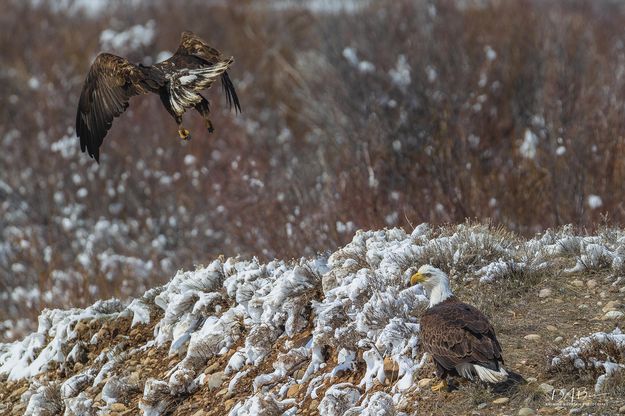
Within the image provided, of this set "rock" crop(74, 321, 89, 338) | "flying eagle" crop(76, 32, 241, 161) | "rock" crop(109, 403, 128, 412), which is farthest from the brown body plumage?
"rock" crop(74, 321, 89, 338)

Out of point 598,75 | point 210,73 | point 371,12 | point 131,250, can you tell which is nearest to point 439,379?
point 210,73

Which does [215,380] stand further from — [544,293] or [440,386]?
[544,293]

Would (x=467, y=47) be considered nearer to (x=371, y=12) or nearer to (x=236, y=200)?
(x=371, y=12)

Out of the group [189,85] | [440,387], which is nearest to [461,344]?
[440,387]

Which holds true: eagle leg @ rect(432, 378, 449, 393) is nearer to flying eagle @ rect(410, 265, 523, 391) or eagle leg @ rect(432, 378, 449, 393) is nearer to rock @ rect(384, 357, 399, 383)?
flying eagle @ rect(410, 265, 523, 391)

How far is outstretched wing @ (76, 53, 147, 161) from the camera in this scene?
335 inches

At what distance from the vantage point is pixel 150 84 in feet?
27.8

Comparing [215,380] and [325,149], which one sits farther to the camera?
[325,149]

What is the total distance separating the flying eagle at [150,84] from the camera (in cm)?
834

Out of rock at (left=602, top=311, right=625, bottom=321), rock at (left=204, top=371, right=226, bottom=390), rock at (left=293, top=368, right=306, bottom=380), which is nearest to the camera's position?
rock at (left=602, top=311, right=625, bottom=321)

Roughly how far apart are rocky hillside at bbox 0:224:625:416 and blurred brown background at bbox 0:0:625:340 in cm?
374

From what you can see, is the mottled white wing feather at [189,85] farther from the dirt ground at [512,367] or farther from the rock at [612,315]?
the rock at [612,315]

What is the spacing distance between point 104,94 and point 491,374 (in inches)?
166

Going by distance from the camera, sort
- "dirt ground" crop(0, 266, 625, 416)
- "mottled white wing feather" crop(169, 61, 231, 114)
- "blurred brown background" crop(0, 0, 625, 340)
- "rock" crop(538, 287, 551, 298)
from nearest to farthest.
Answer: "dirt ground" crop(0, 266, 625, 416) → "rock" crop(538, 287, 551, 298) → "mottled white wing feather" crop(169, 61, 231, 114) → "blurred brown background" crop(0, 0, 625, 340)
